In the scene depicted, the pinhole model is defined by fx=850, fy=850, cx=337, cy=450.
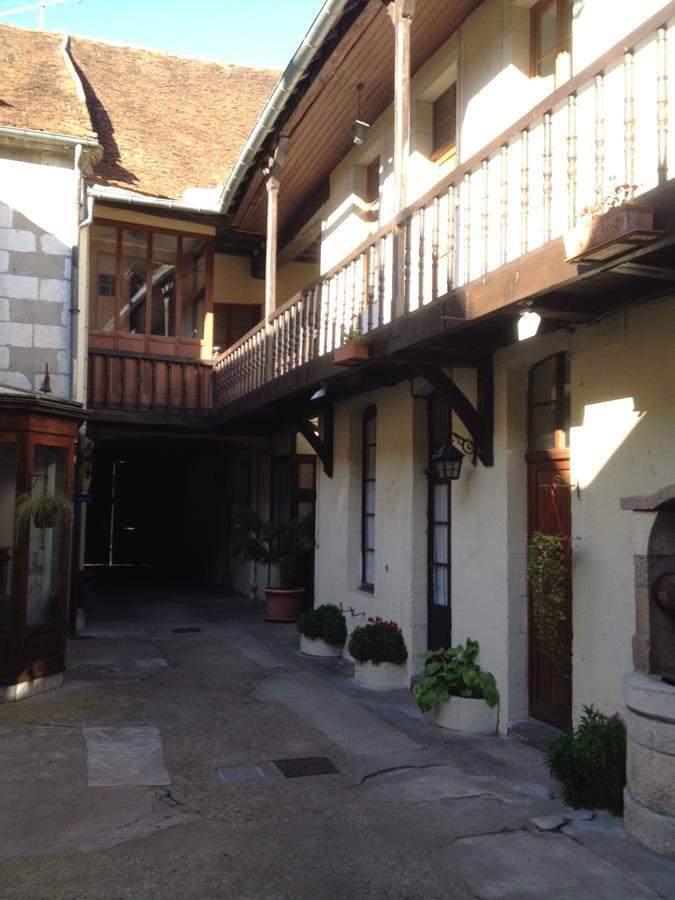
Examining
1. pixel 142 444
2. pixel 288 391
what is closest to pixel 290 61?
pixel 288 391

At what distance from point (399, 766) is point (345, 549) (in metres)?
4.50

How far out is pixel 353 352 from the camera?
7.28 metres

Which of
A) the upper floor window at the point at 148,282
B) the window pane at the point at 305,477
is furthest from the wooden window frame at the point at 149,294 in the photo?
the window pane at the point at 305,477

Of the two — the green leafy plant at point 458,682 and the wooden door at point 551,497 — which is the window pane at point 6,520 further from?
the wooden door at point 551,497

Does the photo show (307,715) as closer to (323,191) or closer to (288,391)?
(288,391)

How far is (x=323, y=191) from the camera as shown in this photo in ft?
38.8

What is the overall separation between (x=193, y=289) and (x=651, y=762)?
37.4 ft

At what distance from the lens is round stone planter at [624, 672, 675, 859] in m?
4.35

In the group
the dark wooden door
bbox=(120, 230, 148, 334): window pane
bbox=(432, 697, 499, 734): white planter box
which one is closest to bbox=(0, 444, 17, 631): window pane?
bbox=(432, 697, 499, 734): white planter box

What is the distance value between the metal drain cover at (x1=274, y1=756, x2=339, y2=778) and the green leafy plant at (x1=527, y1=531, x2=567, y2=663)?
1774 millimetres

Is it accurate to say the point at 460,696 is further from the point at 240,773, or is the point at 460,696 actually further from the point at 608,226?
the point at 608,226

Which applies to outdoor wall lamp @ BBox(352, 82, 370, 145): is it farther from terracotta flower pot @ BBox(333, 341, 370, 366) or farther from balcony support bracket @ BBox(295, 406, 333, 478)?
balcony support bracket @ BBox(295, 406, 333, 478)

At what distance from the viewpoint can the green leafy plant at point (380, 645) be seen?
27.6 feet

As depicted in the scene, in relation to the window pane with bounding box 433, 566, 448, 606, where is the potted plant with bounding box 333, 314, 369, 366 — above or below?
above
